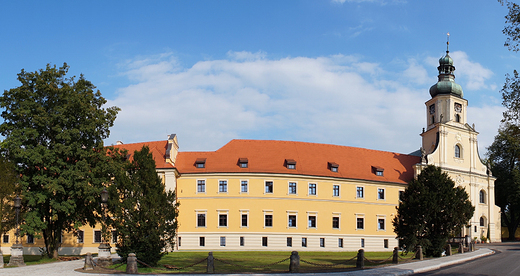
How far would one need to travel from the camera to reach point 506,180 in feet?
214

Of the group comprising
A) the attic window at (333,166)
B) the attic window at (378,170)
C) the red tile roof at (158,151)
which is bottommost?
the attic window at (378,170)

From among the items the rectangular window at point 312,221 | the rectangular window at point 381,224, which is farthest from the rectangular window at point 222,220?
the rectangular window at point 381,224

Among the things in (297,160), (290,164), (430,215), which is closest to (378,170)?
(297,160)

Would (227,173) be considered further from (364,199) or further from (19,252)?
(19,252)

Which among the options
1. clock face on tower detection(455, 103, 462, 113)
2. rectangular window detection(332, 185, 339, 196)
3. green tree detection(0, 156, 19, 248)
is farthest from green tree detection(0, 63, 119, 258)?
clock face on tower detection(455, 103, 462, 113)

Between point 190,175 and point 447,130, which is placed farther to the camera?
point 447,130

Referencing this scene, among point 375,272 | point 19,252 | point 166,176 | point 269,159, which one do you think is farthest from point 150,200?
point 269,159

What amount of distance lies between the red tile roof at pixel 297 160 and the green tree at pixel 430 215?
59.2 ft

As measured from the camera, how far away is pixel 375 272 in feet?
72.9

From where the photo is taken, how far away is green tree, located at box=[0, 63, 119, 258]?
32.6m

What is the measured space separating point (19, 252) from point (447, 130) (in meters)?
49.4

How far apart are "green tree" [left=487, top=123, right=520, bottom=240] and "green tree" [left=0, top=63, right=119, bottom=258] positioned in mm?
49860

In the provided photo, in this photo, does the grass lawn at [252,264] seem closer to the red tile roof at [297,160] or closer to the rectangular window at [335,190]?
the red tile roof at [297,160]

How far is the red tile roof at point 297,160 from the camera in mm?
49184
